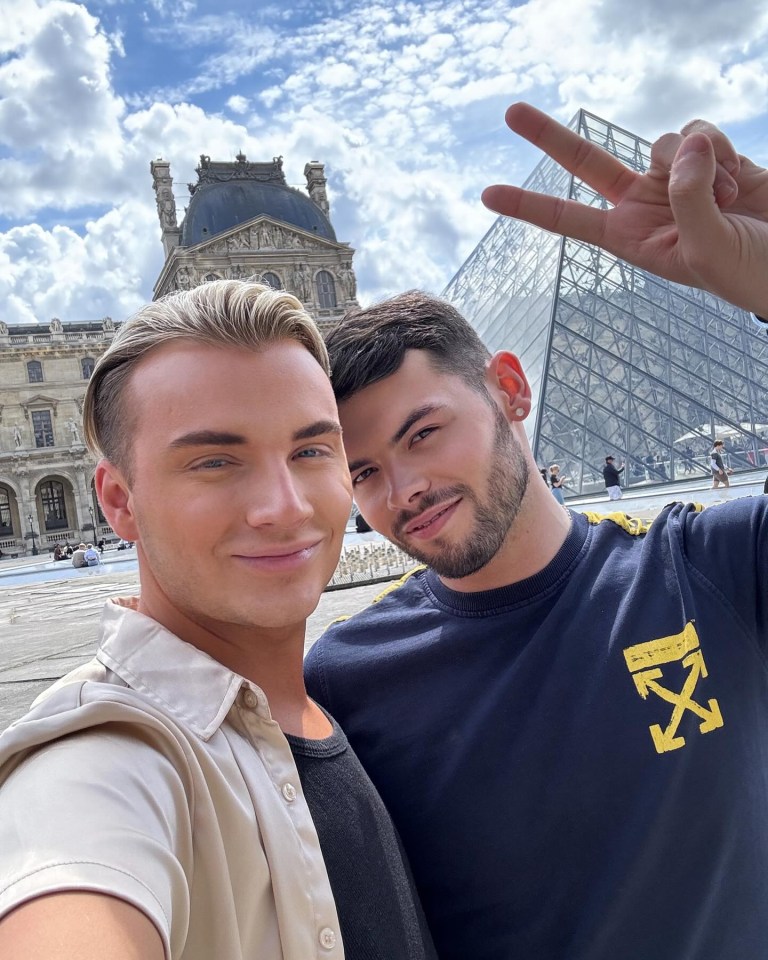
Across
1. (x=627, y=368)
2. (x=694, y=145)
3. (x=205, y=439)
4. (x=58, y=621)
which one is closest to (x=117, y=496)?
(x=205, y=439)

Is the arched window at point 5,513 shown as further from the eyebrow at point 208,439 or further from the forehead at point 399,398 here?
the eyebrow at point 208,439

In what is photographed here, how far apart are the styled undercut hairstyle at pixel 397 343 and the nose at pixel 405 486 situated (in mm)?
224

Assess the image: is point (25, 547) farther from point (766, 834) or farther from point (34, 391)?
point (766, 834)

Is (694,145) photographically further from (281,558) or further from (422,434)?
(281,558)

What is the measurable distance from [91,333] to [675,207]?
51.1 meters

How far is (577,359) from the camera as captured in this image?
20.9 metres

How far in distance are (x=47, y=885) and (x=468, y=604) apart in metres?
1.08

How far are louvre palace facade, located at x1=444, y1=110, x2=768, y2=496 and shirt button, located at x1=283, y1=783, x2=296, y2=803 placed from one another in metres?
19.7

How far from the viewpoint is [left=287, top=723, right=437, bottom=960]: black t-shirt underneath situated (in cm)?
108

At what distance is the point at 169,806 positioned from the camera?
821 millimetres

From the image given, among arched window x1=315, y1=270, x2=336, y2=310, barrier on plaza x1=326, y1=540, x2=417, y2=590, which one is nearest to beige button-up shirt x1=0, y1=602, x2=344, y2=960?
barrier on plaza x1=326, y1=540, x2=417, y2=590

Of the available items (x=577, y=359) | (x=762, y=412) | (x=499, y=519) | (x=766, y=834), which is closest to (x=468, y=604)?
(x=499, y=519)

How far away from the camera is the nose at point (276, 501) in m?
1.12

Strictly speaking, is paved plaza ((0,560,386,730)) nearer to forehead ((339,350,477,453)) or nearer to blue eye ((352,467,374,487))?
blue eye ((352,467,374,487))
